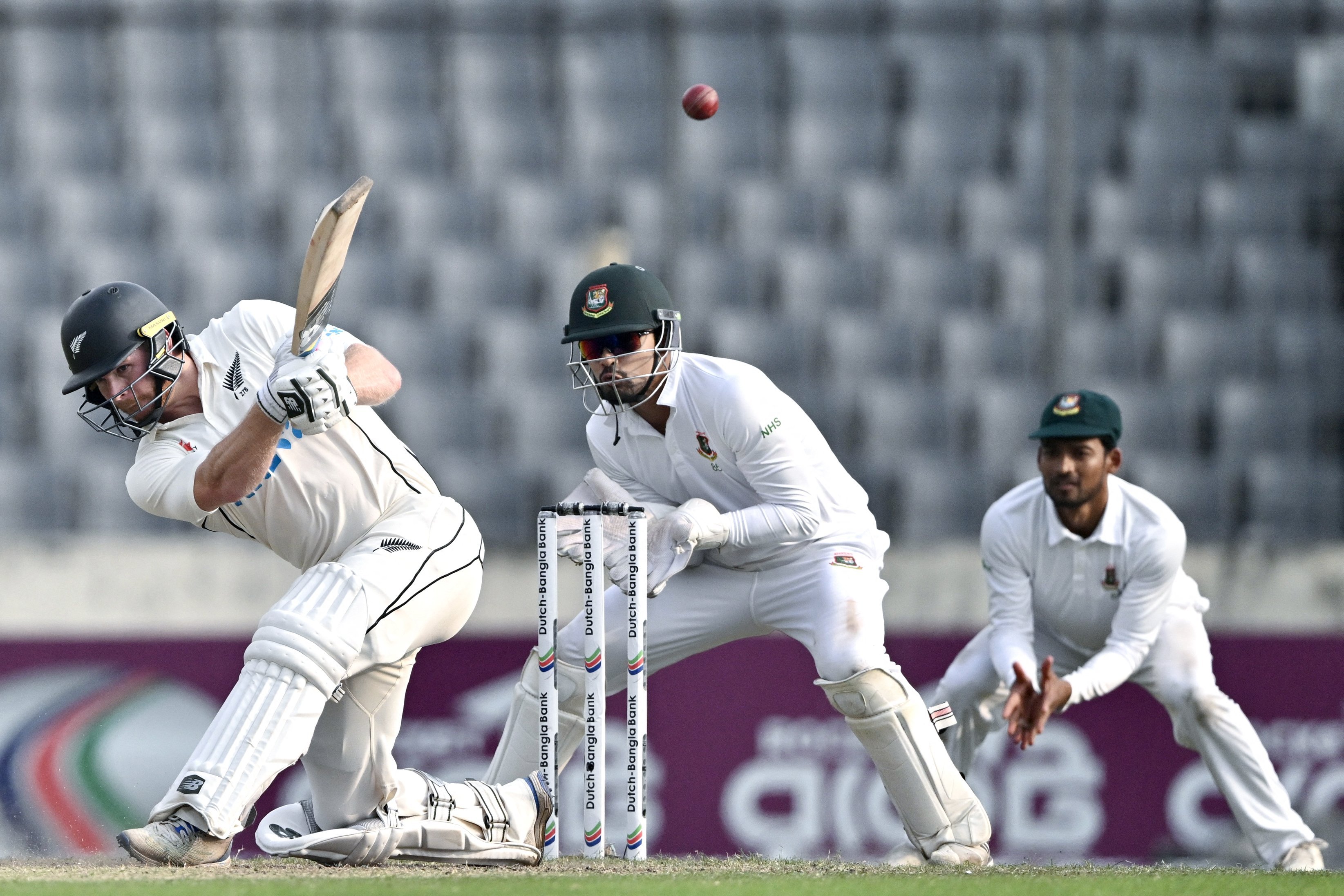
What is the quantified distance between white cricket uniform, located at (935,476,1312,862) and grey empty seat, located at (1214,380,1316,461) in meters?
2.41

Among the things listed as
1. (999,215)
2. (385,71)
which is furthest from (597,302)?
(385,71)

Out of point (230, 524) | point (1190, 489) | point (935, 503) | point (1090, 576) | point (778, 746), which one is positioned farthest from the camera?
point (1190, 489)

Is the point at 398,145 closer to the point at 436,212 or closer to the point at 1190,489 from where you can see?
the point at 436,212

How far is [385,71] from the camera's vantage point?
8.04m

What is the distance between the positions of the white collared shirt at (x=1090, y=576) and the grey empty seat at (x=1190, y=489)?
2.09 m

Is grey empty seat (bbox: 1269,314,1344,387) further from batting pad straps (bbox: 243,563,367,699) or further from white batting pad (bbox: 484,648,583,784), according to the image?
batting pad straps (bbox: 243,563,367,699)

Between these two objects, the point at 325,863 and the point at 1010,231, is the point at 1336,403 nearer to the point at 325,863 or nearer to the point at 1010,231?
the point at 1010,231

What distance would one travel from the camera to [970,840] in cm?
405

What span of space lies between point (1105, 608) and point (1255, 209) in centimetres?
352

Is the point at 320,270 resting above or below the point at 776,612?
above

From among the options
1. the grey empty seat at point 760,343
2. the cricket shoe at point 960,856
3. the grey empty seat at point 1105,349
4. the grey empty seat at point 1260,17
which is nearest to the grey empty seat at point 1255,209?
the grey empty seat at point 1105,349

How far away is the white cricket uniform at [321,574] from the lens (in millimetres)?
3379

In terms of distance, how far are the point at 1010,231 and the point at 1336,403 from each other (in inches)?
61.8

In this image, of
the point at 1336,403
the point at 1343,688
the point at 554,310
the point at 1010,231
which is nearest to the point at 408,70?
the point at 554,310
